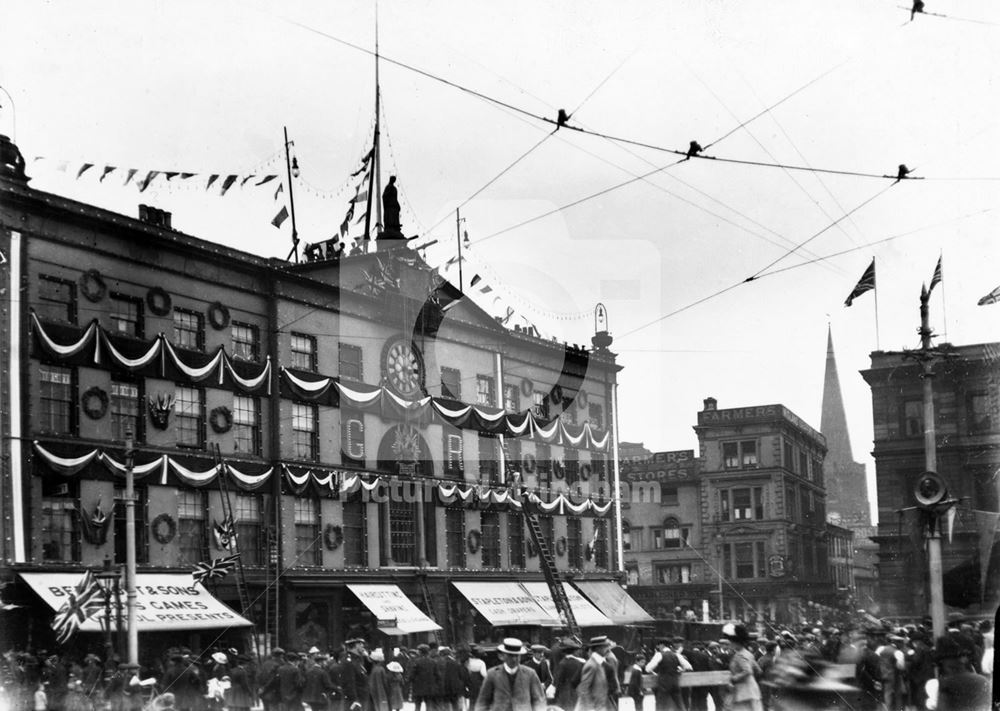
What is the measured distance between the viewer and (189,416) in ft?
74.4

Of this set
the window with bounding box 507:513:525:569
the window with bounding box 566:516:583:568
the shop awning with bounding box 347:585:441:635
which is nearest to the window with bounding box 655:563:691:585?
the window with bounding box 566:516:583:568

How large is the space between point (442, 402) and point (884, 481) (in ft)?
44.9

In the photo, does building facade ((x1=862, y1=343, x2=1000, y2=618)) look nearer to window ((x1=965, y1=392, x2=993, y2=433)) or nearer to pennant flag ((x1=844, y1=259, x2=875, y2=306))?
window ((x1=965, y1=392, x2=993, y2=433))

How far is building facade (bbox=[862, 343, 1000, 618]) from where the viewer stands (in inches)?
976

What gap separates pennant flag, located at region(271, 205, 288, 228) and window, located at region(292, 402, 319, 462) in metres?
3.90

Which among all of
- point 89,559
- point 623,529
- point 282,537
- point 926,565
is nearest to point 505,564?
point 623,529

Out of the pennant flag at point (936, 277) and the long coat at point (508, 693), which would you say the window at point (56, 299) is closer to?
the long coat at point (508, 693)

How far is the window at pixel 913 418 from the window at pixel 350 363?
1531cm

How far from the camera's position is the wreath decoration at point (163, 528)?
22.0m

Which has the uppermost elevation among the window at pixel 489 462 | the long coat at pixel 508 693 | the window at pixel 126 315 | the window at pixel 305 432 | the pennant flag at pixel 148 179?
the pennant flag at pixel 148 179

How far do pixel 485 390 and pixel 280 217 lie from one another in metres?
7.55

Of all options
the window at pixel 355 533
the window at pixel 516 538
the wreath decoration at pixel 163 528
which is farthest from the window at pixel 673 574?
the wreath decoration at pixel 163 528

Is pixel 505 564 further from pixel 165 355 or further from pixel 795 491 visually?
pixel 165 355

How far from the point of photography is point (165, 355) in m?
21.5
